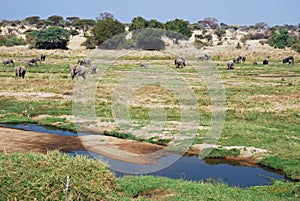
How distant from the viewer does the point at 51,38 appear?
2549 inches

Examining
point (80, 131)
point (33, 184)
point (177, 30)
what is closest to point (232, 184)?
point (33, 184)

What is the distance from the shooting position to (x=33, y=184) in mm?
8742

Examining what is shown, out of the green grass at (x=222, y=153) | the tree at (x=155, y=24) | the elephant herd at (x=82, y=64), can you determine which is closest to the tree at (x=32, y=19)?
the tree at (x=155, y=24)

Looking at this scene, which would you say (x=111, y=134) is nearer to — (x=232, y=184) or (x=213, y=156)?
(x=213, y=156)

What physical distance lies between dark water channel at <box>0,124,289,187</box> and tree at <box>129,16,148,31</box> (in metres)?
51.2

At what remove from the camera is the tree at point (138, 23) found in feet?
215

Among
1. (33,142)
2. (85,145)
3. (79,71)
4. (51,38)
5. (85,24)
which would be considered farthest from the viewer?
(85,24)

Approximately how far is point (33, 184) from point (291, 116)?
1519 centimetres

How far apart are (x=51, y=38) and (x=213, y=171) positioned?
5464 centimetres

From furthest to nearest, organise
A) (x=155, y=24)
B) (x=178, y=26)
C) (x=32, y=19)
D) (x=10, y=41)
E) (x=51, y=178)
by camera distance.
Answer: (x=32, y=19)
(x=10, y=41)
(x=178, y=26)
(x=155, y=24)
(x=51, y=178)

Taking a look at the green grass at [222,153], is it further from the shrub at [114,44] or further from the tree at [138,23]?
the tree at [138,23]

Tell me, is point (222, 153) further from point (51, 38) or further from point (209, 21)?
point (209, 21)

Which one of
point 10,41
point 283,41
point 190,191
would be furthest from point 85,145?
point 283,41

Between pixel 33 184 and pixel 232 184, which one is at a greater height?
pixel 33 184
